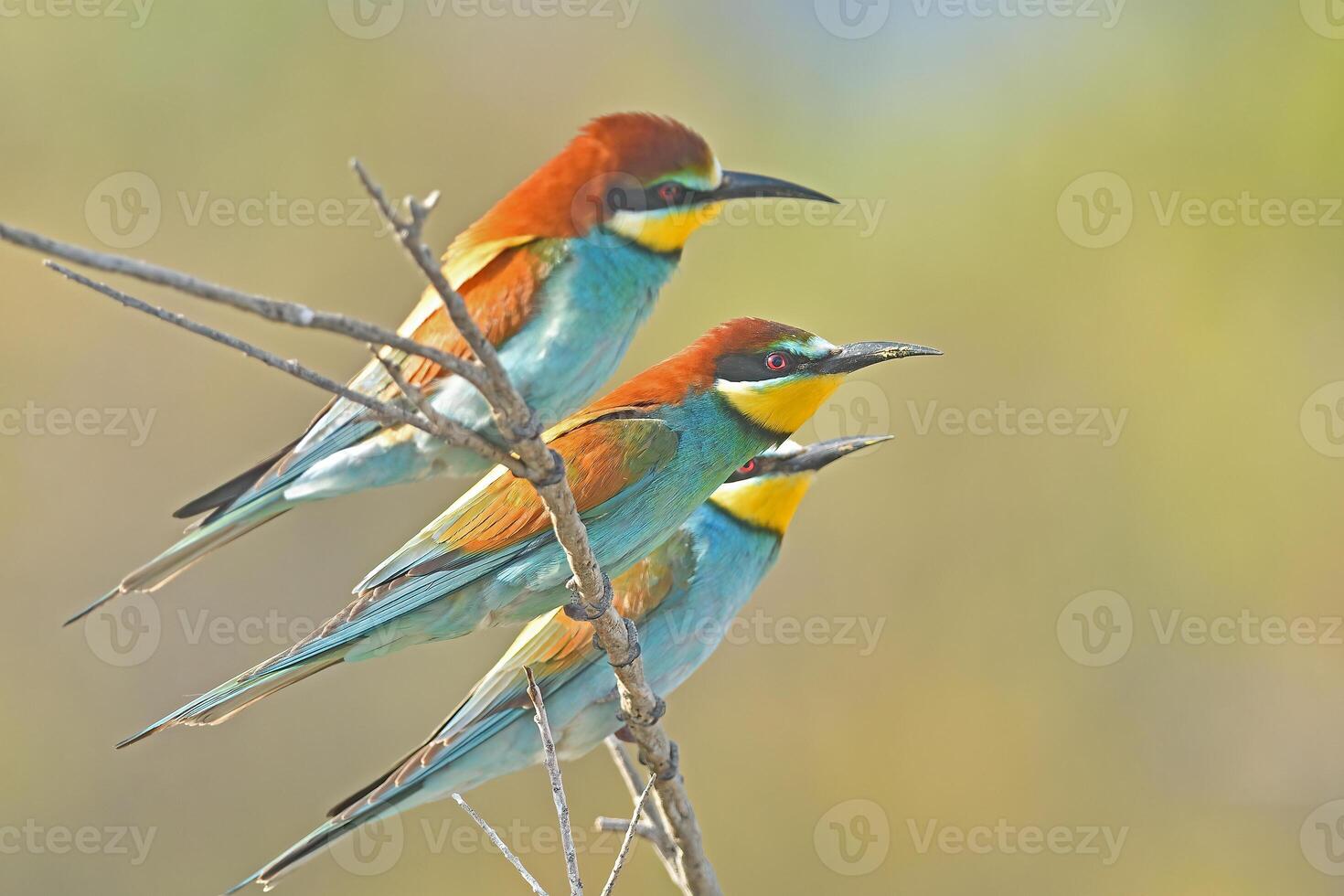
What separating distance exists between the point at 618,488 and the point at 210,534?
629 millimetres

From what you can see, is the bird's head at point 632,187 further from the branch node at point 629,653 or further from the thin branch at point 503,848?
the thin branch at point 503,848

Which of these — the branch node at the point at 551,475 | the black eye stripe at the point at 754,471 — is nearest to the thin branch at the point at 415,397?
the branch node at the point at 551,475

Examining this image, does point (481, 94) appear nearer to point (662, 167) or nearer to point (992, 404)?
point (992, 404)

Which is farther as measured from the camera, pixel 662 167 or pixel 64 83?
pixel 64 83

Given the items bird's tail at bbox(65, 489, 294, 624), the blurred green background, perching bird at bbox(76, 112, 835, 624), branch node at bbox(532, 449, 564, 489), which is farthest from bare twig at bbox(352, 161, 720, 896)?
the blurred green background

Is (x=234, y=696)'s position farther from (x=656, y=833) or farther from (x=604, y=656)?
(x=656, y=833)

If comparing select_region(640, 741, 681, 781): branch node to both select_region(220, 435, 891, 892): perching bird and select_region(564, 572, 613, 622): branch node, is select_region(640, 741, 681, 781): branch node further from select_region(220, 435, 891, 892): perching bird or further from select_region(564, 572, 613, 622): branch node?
select_region(564, 572, 613, 622): branch node

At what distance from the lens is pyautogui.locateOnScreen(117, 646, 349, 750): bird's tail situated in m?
1.70

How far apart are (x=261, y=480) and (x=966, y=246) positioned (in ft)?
9.62

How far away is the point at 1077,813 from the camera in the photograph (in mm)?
3797

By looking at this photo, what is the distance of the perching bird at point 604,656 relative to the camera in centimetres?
225

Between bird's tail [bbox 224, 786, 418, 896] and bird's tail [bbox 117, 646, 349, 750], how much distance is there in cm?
32

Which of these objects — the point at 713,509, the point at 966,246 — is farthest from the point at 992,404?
the point at 713,509

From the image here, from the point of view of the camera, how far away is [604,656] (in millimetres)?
2332
